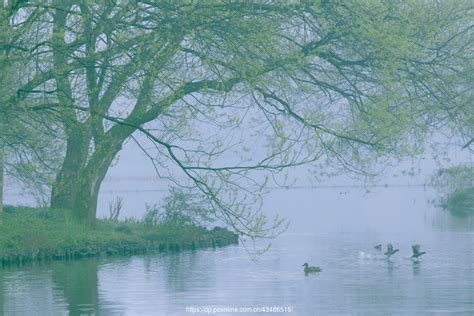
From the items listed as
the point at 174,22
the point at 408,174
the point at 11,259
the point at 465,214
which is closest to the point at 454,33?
the point at 408,174

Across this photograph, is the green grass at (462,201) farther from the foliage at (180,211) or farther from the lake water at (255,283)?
the foliage at (180,211)

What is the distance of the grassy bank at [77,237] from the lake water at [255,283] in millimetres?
1187

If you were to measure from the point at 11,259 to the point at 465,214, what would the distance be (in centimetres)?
3450

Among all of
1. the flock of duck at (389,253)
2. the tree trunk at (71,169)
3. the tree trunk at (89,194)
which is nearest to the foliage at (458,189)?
the flock of duck at (389,253)

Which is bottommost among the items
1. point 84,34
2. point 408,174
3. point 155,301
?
point 155,301

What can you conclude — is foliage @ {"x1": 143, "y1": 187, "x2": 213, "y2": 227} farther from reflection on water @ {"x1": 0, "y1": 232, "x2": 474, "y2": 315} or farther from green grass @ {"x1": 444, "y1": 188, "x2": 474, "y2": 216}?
green grass @ {"x1": 444, "y1": 188, "x2": 474, "y2": 216}

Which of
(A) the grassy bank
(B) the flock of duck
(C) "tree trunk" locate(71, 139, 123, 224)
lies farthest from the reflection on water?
(C) "tree trunk" locate(71, 139, 123, 224)

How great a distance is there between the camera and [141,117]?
32094mm

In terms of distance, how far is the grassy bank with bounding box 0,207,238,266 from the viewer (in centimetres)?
3030

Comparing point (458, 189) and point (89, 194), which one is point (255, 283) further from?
point (458, 189)

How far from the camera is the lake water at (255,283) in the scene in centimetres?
1980

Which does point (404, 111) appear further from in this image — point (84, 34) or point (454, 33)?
point (84, 34)

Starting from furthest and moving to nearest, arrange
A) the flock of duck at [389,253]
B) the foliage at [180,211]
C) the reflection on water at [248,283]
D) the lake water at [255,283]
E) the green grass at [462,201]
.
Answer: the green grass at [462,201], the foliage at [180,211], the flock of duck at [389,253], the reflection on water at [248,283], the lake water at [255,283]

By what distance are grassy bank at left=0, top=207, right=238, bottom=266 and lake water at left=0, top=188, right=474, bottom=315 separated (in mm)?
1187
